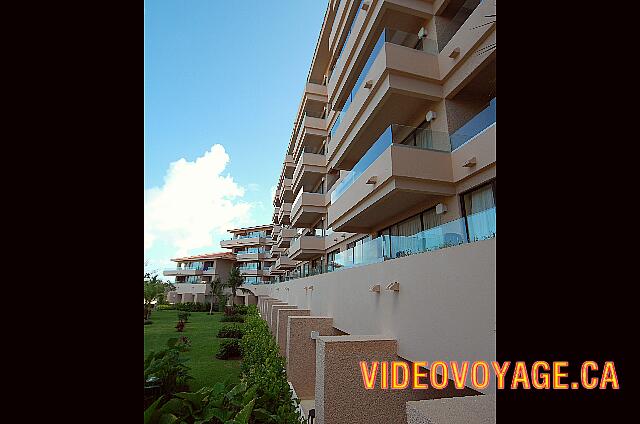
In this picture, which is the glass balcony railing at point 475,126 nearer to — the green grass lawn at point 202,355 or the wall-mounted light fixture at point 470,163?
the wall-mounted light fixture at point 470,163

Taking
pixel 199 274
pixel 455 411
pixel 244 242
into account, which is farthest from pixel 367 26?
pixel 244 242

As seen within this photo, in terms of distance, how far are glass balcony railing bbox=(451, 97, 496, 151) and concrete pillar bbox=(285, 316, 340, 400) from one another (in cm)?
716

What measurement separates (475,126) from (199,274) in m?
62.3

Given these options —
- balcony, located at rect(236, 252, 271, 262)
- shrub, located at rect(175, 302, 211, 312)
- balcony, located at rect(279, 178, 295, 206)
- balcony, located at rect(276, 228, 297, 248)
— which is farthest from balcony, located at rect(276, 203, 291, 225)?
balcony, located at rect(236, 252, 271, 262)

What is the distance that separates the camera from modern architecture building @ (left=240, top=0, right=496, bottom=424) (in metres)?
5.54

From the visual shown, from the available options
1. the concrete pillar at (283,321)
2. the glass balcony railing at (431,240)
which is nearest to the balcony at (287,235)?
the concrete pillar at (283,321)

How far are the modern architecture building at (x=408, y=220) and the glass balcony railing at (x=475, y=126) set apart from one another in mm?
49
